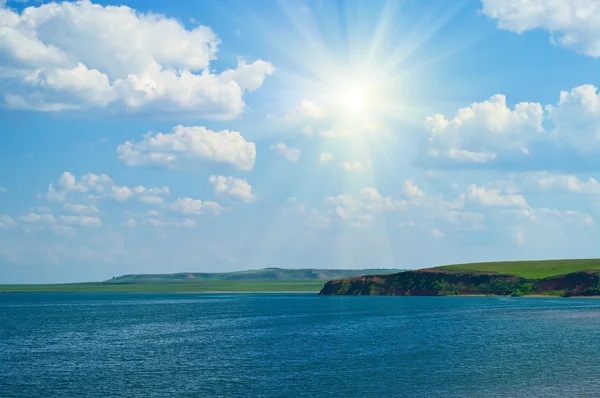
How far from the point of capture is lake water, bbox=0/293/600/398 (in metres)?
64.6

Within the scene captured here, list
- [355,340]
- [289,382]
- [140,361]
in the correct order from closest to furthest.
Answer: [289,382], [140,361], [355,340]

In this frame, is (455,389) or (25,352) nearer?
(455,389)

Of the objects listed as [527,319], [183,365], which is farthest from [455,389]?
[527,319]

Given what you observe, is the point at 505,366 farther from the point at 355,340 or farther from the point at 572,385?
the point at 355,340

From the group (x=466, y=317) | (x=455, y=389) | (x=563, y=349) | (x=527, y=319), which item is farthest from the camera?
(x=466, y=317)

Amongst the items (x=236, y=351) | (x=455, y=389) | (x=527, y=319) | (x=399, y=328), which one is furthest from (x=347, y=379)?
(x=527, y=319)

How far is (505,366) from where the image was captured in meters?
A: 77.8

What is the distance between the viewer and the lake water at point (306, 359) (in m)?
64.6

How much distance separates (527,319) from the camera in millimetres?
147625

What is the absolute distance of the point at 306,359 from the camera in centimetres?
8550

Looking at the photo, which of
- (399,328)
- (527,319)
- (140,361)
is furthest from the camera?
(527,319)

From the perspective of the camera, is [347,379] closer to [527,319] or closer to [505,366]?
[505,366]

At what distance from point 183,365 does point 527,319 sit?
93546 millimetres

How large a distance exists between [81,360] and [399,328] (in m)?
65.4
